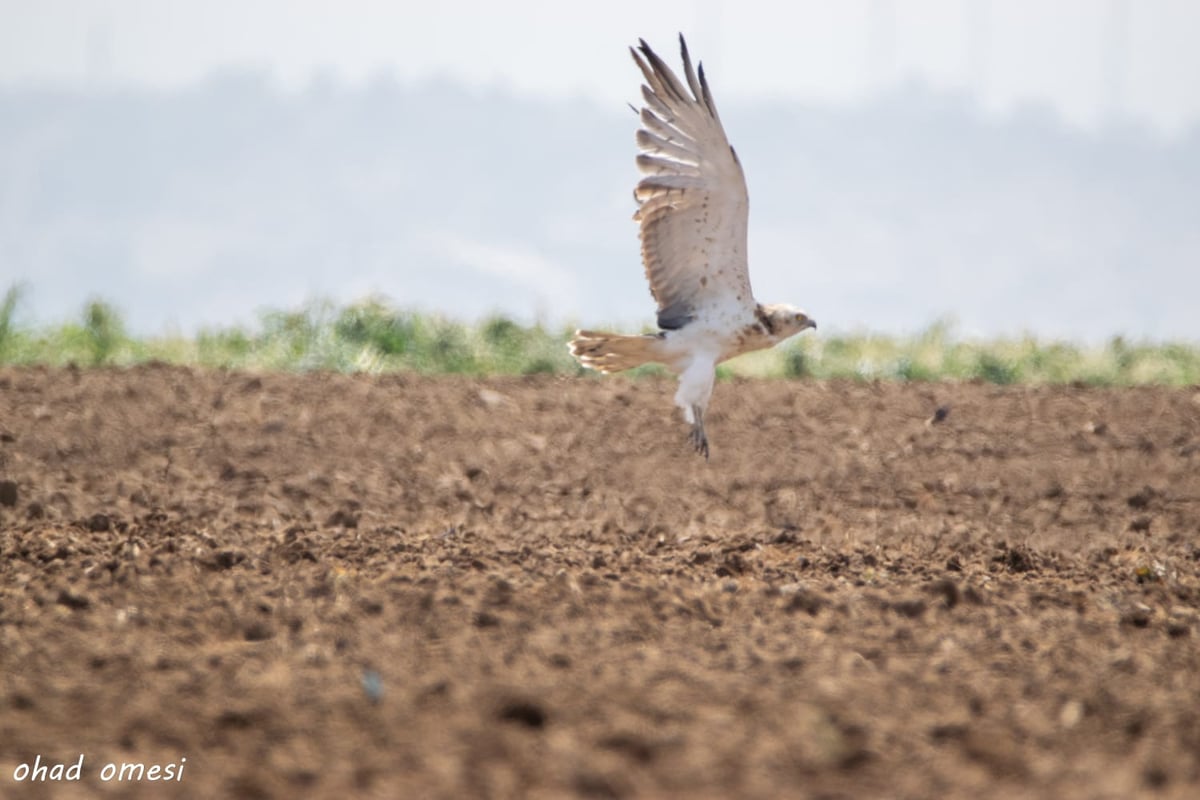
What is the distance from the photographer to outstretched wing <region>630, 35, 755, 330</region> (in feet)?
25.8

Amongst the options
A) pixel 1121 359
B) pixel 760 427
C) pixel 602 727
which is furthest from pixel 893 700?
pixel 1121 359

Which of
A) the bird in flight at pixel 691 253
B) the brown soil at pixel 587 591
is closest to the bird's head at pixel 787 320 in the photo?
the bird in flight at pixel 691 253

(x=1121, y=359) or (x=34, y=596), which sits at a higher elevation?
(x=1121, y=359)

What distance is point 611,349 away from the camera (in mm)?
8695

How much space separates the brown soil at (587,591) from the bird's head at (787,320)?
107 cm

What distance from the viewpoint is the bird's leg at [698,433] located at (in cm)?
854

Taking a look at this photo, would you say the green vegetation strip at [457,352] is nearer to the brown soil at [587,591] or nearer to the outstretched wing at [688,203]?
the brown soil at [587,591]

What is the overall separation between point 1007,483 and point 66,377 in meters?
7.15

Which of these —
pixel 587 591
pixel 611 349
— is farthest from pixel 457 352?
pixel 587 591

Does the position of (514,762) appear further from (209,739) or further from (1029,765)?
(1029,765)

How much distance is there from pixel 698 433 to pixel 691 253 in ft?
3.33

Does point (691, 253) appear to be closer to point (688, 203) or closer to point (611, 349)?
point (688, 203)

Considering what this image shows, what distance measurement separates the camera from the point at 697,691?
447cm

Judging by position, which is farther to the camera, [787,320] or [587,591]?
[787,320]
